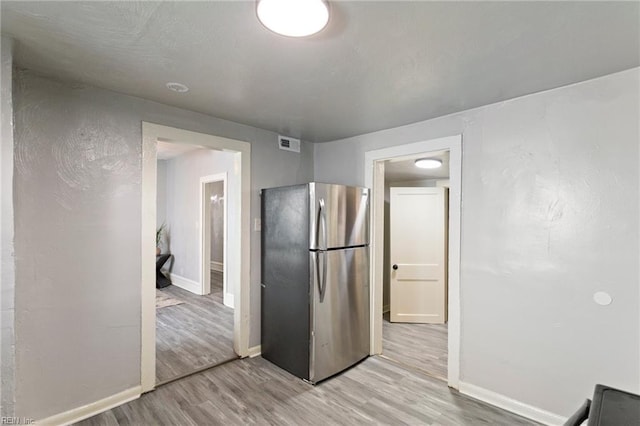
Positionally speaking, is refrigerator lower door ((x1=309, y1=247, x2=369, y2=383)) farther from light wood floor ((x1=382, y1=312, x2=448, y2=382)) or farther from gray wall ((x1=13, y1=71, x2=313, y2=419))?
gray wall ((x1=13, y1=71, x2=313, y2=419))

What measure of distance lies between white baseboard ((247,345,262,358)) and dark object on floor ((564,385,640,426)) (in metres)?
2.66

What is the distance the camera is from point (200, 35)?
1416mm

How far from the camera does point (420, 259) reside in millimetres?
4191

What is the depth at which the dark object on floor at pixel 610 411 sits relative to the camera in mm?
931

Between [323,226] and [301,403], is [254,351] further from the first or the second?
[323,226]

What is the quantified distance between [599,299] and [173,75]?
305 cm

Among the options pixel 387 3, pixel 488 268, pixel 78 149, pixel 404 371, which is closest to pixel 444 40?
pixel 387 3

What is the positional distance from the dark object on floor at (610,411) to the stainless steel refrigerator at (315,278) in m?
1.81

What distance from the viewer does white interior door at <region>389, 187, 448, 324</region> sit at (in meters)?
4.15

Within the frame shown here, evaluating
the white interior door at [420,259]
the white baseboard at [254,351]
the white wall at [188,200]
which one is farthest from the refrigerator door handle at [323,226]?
the white wall at [188,200]

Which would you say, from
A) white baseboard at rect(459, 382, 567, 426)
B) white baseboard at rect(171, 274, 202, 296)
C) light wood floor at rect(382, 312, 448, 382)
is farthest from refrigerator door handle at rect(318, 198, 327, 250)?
white baseboard at rect(171, 274, 202, 296)

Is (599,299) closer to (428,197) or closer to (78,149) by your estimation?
Result: (428,197)

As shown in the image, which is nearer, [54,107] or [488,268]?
[54,107]

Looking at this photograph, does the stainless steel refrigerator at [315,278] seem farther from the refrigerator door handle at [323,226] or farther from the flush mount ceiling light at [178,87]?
the flush mount ceiling light at [178,87]
